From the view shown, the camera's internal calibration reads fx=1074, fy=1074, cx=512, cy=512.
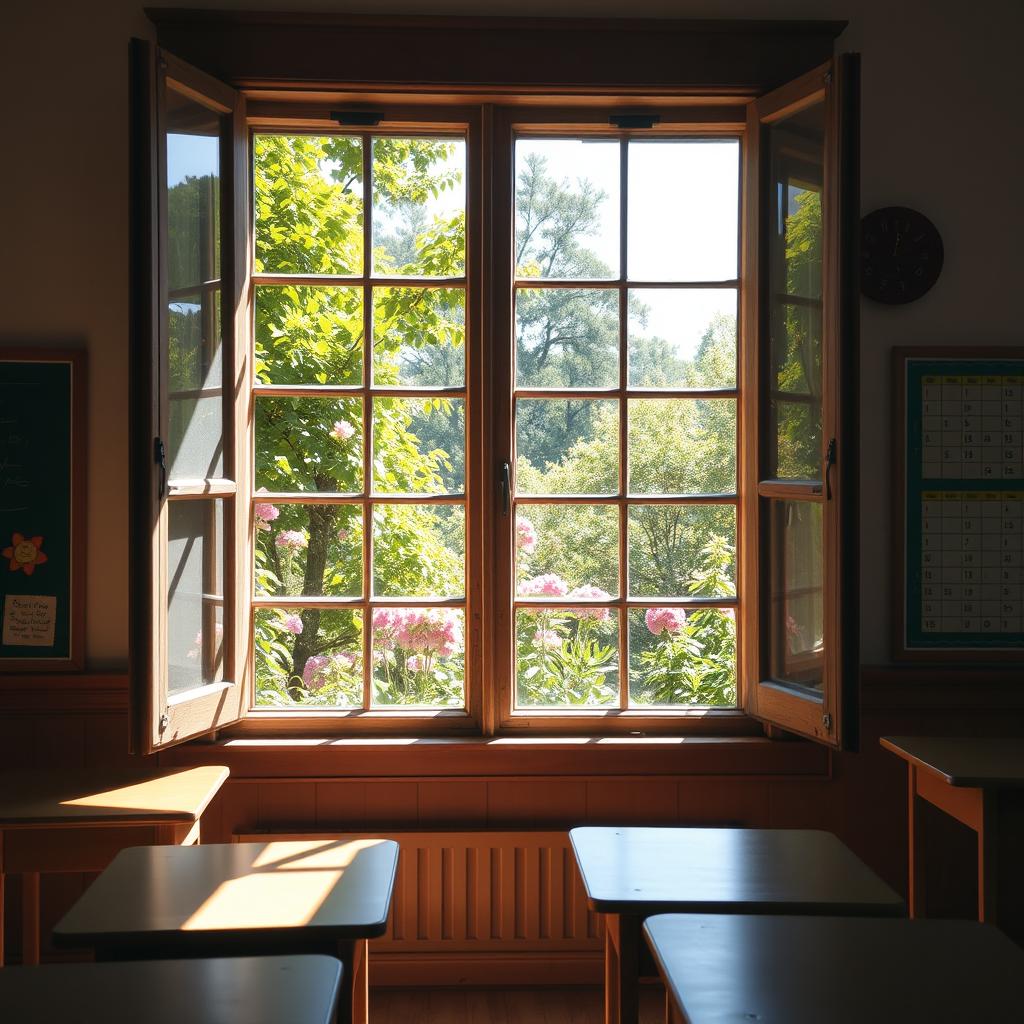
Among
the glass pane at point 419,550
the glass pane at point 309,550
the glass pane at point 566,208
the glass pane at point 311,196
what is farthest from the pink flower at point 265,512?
the glass pane at point 566,208

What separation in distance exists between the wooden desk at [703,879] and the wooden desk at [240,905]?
436mm

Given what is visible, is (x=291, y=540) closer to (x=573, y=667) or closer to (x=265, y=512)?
(x=265, y=512)

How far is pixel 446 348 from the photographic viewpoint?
331 cm

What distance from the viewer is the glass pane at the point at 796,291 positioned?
2949 mm

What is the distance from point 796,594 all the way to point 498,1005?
1.46m

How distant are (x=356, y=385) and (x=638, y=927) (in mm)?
1868

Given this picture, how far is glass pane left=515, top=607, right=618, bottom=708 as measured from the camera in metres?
3.33

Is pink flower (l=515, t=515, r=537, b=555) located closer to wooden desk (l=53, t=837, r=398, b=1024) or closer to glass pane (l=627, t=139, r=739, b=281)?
glass pane (l=627, t=139, r=739, b=281)
